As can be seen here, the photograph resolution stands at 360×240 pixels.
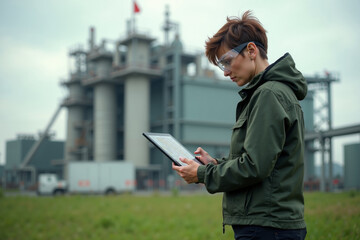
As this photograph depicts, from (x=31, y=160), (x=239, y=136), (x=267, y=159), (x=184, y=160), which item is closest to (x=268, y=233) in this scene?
(x=267, y=159)

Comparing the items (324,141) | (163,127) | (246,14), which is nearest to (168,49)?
(163,127)

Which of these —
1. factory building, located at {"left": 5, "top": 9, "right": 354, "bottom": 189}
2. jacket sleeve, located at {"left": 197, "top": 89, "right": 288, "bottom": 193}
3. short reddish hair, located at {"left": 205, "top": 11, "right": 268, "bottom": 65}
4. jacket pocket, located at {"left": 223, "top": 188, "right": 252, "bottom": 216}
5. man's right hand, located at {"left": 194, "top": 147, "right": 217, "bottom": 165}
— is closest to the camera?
jacket sleeve, located at {"left": 197, "top": 89, "right": 288, "bottom": 193}

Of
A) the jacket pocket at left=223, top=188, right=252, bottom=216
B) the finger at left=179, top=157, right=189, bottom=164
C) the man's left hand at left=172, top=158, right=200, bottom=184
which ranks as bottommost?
the jacket pocket at left=223, top=188, right=252, bottom=216

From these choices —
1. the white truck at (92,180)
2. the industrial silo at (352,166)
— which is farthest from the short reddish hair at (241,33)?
the white truck at (92,180)

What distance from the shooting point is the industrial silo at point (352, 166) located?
2420 centimetres

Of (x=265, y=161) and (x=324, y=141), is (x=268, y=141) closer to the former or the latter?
(x=265, y=161)

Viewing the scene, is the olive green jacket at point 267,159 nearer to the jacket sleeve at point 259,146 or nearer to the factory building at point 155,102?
the jacket sleeve at point 259,146

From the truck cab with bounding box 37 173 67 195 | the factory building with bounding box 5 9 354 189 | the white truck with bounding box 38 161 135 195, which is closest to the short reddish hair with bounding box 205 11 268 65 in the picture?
the white truck with bounding box 38 161 135 195

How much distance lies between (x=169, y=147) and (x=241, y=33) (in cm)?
90

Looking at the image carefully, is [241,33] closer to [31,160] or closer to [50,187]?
[50,187]

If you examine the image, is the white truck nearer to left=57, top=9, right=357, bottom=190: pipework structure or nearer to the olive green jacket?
left=57, top=9, right=357, bottom=190: pipework structure

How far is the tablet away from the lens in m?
2.81

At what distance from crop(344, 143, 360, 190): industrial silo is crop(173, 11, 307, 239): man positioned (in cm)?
2242

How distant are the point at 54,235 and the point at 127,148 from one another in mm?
39230
